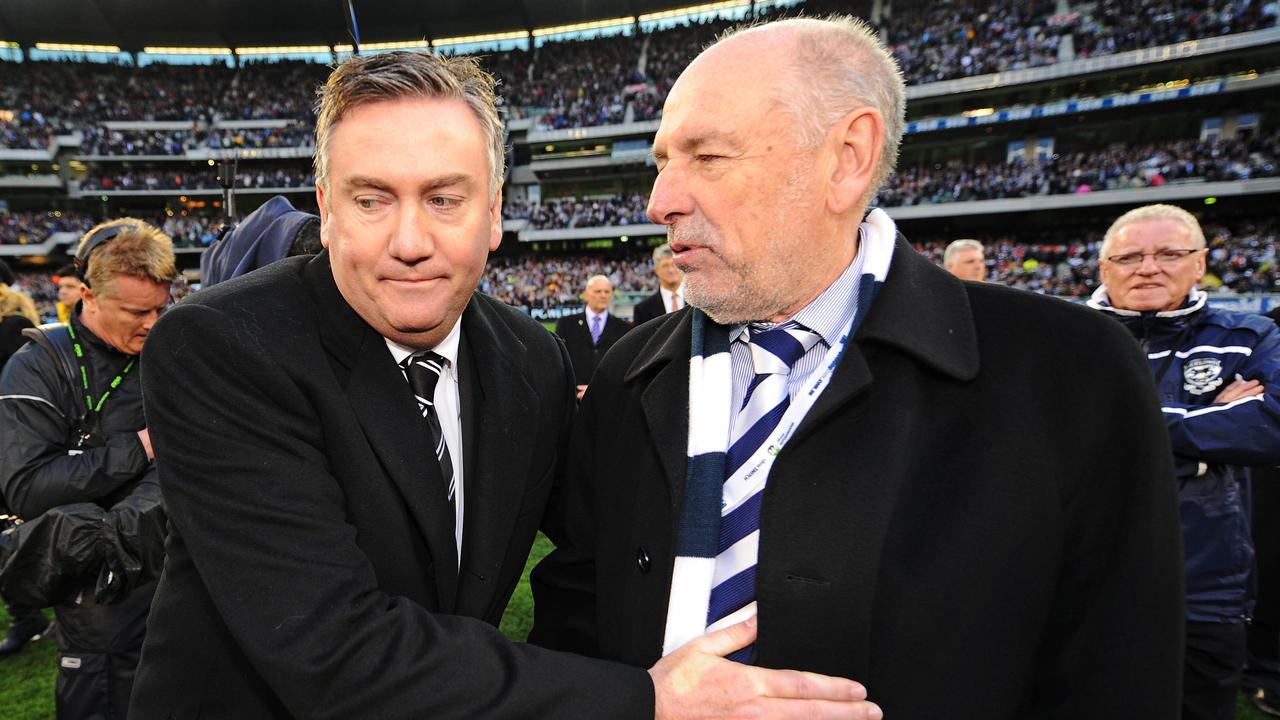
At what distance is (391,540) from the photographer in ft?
5.23

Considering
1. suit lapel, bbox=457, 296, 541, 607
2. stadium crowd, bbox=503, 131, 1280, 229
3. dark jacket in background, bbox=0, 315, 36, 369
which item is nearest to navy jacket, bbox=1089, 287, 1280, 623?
suit lapel, bbox=457, 296, 541, 607

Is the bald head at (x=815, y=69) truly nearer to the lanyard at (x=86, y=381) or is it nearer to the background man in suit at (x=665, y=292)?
the lanyard at (x=86, y=381)

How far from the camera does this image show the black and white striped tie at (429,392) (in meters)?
1.81

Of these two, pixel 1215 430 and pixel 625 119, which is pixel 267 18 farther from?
pixel 1215 430

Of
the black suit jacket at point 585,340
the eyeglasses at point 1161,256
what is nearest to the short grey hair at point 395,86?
the eyeglasses at point 1161,256

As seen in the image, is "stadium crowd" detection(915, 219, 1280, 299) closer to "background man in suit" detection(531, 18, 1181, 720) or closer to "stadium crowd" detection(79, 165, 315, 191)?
"background man in suit" detection(531, 18, 1181, 720)

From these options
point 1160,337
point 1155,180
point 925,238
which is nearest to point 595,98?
point 925,238

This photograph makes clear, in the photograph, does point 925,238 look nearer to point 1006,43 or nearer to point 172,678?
point 1006,43

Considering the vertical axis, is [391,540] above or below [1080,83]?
below

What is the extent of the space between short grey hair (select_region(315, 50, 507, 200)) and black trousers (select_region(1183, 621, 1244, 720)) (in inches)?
133

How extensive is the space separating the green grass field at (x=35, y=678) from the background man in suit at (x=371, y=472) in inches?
115

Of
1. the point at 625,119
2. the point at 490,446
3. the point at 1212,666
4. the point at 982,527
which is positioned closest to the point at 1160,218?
the point at 1212,666

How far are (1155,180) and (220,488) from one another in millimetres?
34216

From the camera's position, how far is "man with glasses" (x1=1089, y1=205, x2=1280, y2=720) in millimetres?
2842
